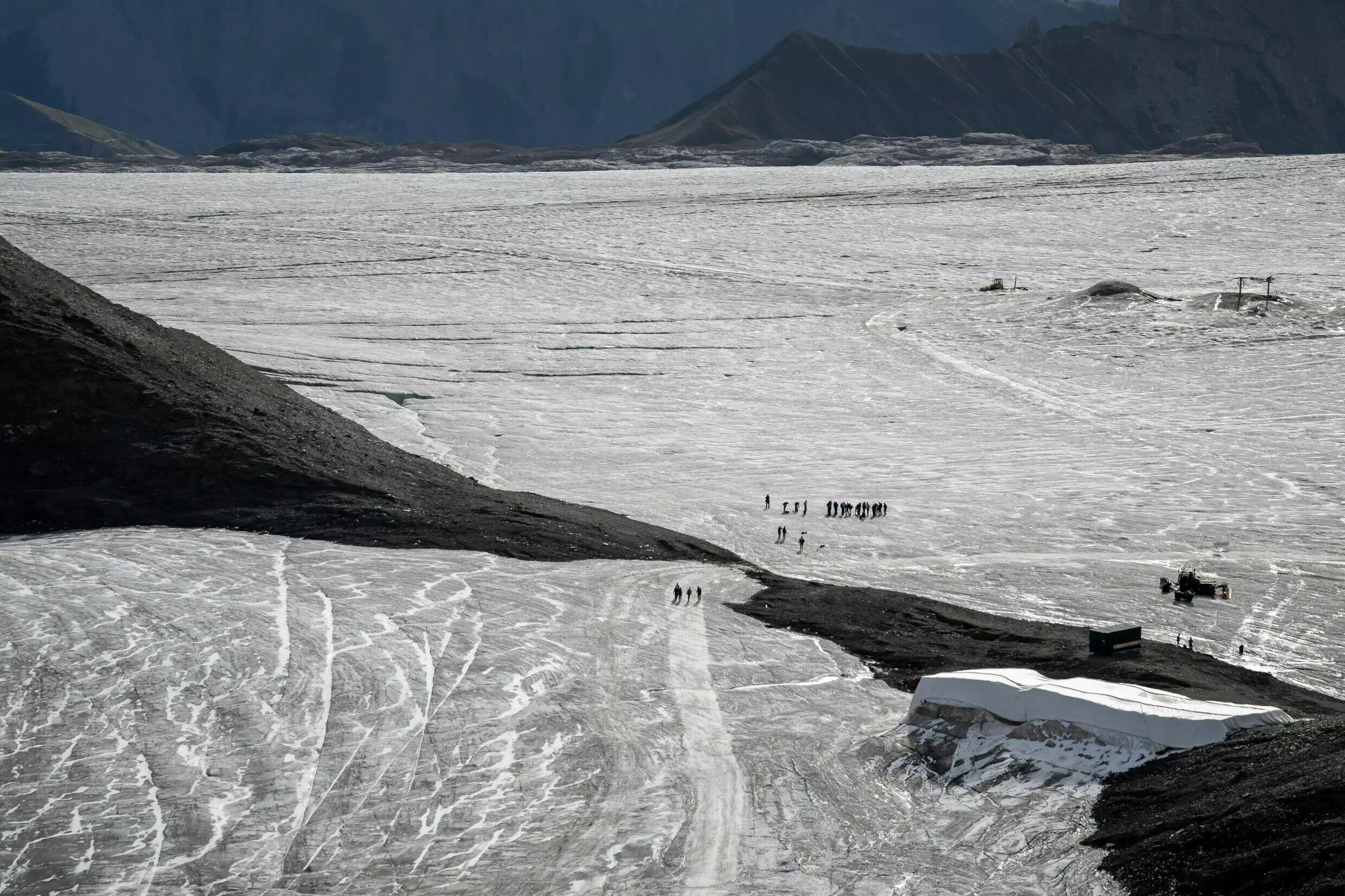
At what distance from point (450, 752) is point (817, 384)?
29994 mm

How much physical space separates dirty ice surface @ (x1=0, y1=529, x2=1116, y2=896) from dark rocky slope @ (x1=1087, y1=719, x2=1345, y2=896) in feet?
1.77

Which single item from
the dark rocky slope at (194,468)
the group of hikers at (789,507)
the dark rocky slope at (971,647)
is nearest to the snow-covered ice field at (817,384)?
the group of hikers at (789,507)

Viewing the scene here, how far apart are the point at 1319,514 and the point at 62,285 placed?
29.0m

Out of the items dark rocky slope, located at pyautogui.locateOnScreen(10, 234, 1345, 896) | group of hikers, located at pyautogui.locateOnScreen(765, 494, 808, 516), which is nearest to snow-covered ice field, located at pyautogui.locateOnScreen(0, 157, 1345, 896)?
group of hikers, located at pyautogui.locateOnScreen(765, 494, 808, 516)

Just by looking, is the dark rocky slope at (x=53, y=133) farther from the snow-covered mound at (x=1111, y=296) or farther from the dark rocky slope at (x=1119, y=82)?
the snow-covered mound at (x=1111, y=296)

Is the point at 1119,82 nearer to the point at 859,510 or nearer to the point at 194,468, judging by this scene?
the point at 859,510

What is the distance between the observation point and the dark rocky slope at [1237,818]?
1327 centimetres

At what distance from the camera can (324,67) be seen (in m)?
190

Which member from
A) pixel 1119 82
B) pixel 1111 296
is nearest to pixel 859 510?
pixel 1111 296

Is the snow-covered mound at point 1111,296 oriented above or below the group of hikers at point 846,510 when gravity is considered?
above

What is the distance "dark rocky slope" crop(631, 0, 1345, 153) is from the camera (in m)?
147

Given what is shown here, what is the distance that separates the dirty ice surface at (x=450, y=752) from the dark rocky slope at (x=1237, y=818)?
541 millimetres

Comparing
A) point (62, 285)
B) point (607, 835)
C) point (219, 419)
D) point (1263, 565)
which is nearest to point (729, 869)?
point (607, 835)

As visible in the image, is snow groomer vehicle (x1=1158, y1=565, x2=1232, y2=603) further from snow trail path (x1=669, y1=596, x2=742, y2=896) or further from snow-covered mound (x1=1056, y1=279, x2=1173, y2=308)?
snow-covered mound (x1=1056, y1=279, x2=1173, y2=308)
